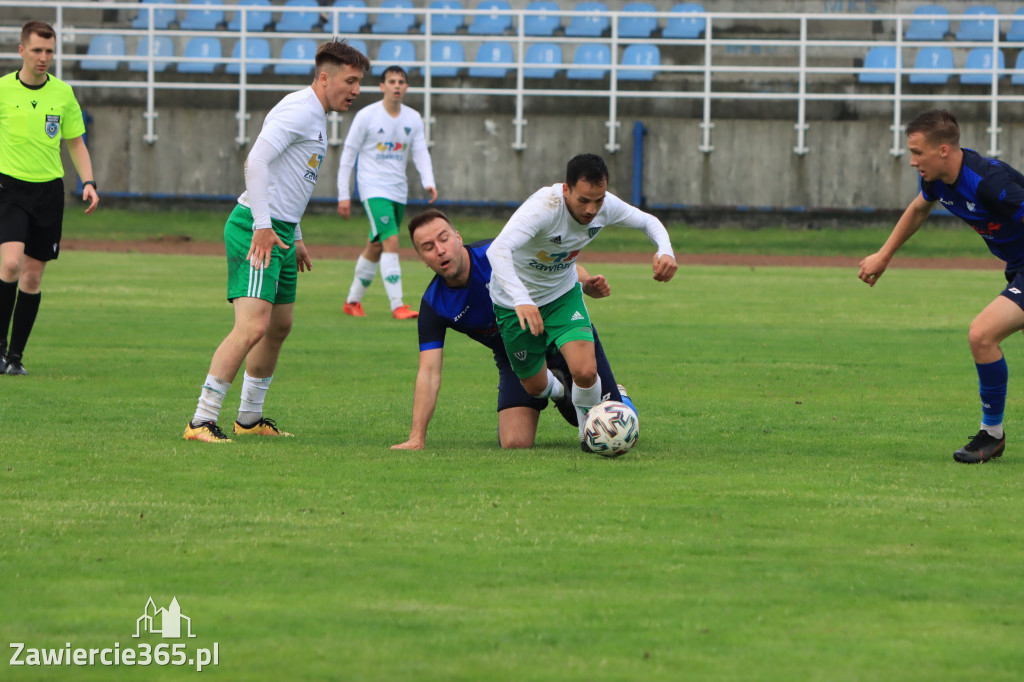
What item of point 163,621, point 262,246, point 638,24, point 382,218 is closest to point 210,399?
point 262,246

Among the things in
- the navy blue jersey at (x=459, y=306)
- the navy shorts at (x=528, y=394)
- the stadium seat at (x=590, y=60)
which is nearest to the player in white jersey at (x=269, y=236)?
the navy blue jersey at (x=459, y=306)

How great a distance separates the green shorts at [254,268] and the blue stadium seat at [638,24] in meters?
21.5

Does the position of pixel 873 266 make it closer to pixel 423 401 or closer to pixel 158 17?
pixel 423 401

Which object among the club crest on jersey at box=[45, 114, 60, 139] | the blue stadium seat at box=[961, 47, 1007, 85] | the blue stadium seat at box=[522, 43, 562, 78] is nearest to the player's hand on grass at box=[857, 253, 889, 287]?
the club crest on jersey at box=[45, 114, 60, 139]

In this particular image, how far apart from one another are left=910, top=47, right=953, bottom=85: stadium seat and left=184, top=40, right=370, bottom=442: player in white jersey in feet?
69.7

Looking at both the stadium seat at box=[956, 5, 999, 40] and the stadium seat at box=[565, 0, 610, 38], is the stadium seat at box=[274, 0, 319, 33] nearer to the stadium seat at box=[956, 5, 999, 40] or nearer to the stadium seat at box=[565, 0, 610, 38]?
the stadium seat at box=[565, 0, 610, 38]

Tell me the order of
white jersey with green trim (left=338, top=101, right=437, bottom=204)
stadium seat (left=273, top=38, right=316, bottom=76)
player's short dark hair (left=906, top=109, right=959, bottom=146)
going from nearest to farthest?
player's short dark hair (left=906, top=109, right=959, bottom=146)
white jersey with green trim (left=338, top=101, right=437, bottom=204)
stadium seat (left=273, top=38, right=316, bottom=76)

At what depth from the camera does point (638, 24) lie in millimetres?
28250

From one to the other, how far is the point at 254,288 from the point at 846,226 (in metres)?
20.4

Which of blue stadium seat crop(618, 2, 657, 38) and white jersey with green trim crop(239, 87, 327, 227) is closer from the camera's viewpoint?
white jersey with green trim crop(239, 87, 327, 227)

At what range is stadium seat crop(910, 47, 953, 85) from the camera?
26.2 m

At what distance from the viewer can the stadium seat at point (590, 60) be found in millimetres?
26891

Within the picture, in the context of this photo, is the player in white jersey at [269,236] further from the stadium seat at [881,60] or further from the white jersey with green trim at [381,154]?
the stadium seat at [881,60]

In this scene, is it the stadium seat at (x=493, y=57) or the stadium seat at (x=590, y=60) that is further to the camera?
the stadium seat at (x=493, y=57)
